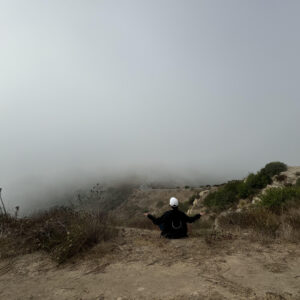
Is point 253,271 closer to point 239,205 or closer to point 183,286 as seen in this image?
point 183,286

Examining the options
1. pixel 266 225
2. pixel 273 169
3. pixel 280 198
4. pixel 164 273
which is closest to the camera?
pixel 164 273

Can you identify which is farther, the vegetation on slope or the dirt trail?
the vegetation on slope

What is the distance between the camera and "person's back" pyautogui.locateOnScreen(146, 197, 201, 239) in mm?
6102

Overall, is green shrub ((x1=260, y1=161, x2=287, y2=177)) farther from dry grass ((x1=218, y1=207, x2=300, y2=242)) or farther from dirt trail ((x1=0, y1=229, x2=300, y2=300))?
dirt trail ((x1=0, y1=229, x2=300, y2=300))

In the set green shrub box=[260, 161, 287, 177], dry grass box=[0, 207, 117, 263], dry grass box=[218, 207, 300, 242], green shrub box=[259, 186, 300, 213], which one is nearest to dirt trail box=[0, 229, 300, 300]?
dry grass box=[0, 207, 117, 263]

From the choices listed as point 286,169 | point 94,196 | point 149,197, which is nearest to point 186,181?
point 149,197

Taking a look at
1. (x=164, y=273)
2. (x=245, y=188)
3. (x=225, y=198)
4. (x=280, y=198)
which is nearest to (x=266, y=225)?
(x=164, y=273)

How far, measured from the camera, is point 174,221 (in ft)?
20.4

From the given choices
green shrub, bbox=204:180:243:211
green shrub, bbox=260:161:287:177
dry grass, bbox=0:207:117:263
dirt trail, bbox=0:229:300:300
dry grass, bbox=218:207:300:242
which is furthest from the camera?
green shrub, bbox=260:161:287:177

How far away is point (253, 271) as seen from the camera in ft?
12.3

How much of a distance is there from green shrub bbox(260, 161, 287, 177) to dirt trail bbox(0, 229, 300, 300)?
16.2 m

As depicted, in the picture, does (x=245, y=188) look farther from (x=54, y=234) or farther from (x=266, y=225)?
(x=54, y=234)

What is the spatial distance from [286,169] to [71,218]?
20.0 metres

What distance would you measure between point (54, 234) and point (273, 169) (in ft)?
64.2
